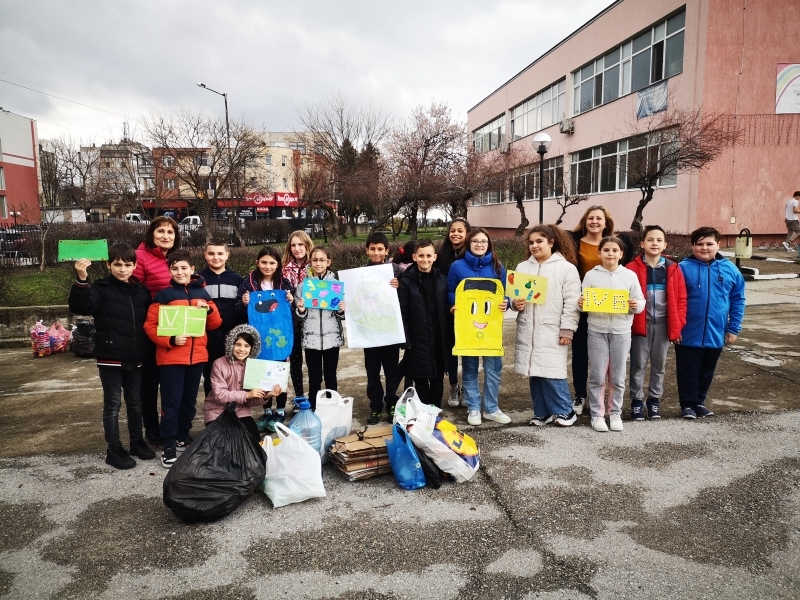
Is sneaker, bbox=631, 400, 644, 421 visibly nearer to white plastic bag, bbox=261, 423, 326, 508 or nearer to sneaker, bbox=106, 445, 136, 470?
white plastic bag, bbox=261, 423, 326, 508

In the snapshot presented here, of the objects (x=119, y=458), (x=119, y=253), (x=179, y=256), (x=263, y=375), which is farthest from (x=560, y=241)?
(x=119, y=458)

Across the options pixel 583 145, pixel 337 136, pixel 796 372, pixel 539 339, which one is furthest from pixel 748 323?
pixel 337 136

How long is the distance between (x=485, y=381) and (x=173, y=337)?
109 inches

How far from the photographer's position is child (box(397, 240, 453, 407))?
4.83 metres

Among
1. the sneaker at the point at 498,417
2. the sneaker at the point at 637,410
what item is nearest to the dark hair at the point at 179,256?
the sneaker at the point at 498,417

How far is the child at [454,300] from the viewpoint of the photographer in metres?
4.85

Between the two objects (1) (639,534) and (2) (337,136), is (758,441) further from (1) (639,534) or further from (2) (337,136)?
(2) (337,136)

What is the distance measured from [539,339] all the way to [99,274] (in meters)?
10.2

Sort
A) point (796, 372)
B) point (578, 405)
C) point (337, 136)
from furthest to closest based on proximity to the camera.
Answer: point (337, 136)
point (796, 372)
point (578, 405)

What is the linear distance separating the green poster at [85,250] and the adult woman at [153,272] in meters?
0.39

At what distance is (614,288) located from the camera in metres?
4.57

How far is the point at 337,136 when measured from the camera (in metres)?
29.7

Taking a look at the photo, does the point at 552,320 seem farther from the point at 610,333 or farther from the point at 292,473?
the point at 292,473

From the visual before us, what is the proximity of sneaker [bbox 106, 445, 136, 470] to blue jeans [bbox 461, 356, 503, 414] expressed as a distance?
2890 millimetres
